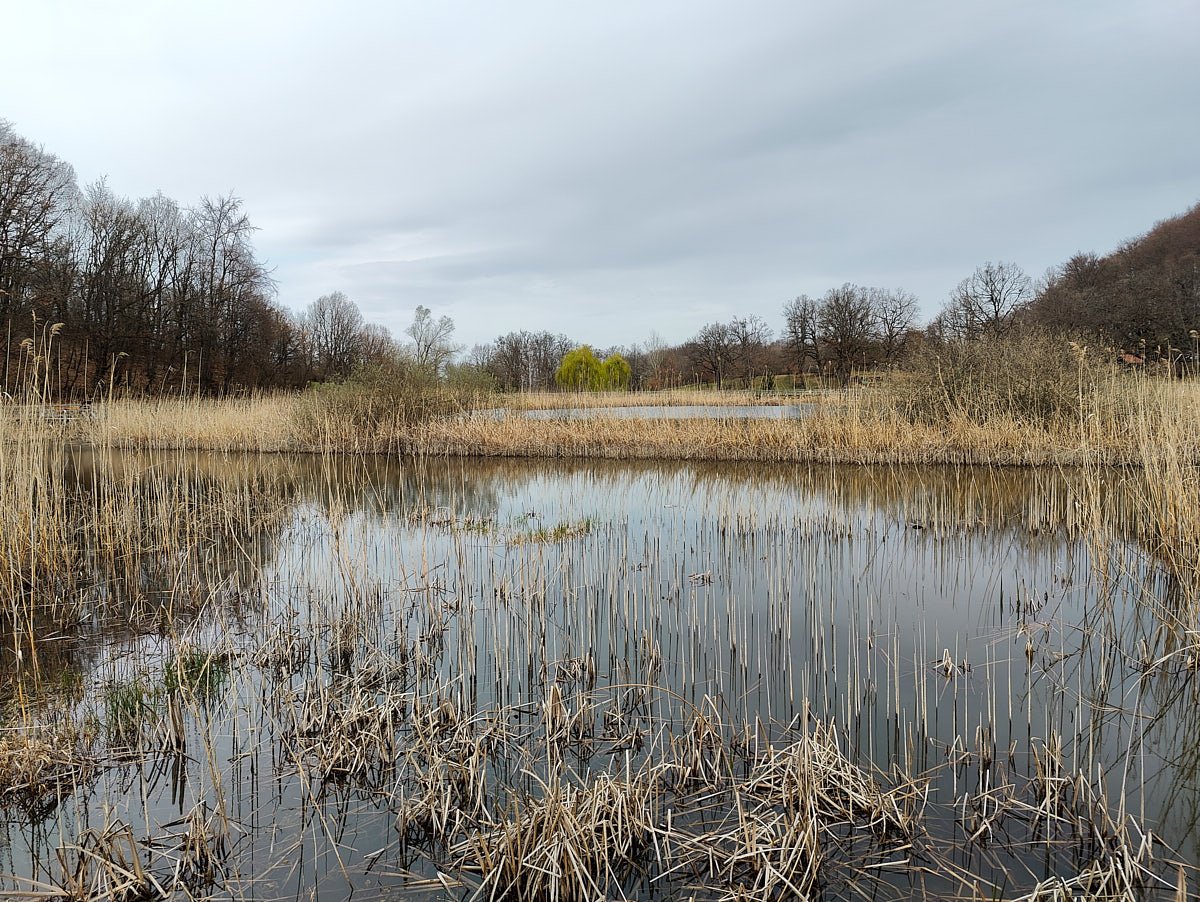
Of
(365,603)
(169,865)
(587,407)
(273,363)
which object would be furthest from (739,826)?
(273,363)

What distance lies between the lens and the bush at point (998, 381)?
38.5ft

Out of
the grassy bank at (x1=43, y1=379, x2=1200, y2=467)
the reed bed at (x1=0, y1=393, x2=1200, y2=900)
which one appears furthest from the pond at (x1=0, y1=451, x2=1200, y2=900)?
the grassy bank at (x1=43, y1=379, x2=1200, y2=467)

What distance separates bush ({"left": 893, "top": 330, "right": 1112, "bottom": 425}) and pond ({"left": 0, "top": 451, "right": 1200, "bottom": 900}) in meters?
6.81

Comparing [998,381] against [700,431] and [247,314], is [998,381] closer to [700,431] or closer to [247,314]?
[700,431]

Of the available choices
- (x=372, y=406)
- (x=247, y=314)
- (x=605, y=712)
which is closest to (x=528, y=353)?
(x=247, y=314)

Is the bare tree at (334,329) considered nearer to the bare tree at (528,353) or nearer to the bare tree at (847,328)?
the bare tree at (528,353)

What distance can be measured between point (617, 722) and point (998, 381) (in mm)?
11962

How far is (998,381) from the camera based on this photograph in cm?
1239

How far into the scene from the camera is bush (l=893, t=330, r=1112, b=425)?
1175cm

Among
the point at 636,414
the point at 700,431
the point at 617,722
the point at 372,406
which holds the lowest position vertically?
the point at 617,722

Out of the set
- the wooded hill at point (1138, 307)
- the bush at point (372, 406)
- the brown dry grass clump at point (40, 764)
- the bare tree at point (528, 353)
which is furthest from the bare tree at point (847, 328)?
the brown dry grass clump at point (40, 764)

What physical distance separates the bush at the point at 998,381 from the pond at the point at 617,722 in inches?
268

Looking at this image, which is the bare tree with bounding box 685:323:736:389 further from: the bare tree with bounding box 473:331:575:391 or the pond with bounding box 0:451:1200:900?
the pond with bounding box 0:451:1200:900

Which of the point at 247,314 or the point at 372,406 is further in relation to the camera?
the point at 247,314
